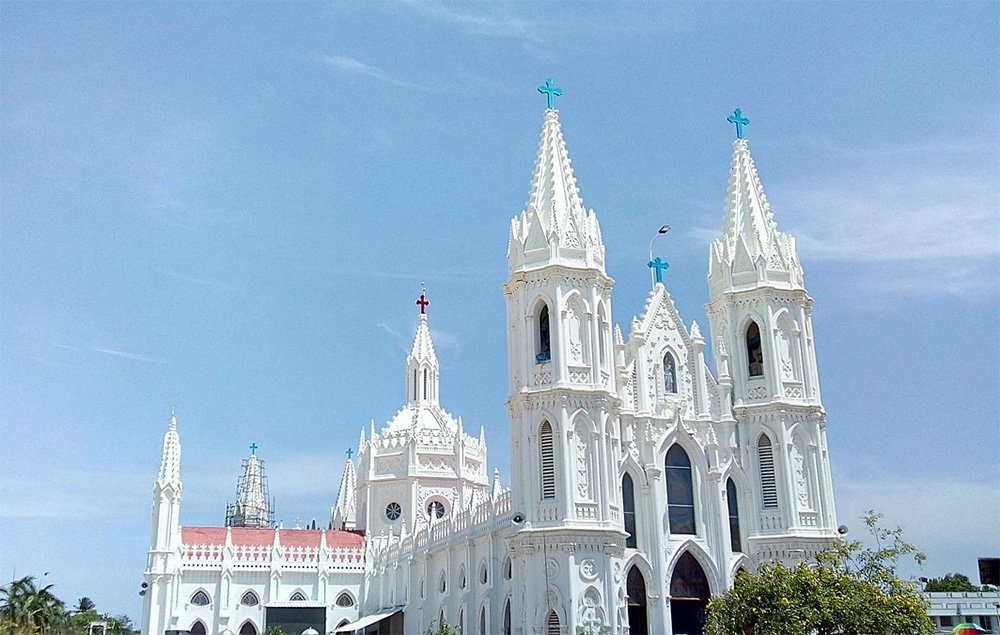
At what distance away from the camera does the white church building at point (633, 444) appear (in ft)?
143

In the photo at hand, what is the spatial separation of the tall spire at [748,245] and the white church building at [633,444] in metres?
0.10

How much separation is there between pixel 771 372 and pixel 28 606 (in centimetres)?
4019

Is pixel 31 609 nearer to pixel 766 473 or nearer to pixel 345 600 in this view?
pixel 345 600

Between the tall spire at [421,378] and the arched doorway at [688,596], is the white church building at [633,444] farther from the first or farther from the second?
the tall spire at [421,378]

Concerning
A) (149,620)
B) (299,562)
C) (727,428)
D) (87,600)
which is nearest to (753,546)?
(727,428)

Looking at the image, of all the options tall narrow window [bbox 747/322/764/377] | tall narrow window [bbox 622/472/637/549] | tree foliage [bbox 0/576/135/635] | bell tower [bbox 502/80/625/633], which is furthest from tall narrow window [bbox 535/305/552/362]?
tree foliage [bbox 0/576/135/635]

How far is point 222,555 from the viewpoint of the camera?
6600 centimetres

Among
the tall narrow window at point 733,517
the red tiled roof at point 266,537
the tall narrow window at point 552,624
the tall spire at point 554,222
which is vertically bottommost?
the tall narrow window at point 552,624

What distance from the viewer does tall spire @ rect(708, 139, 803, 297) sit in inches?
2014

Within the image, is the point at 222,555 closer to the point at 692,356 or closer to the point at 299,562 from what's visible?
the point at 299,562

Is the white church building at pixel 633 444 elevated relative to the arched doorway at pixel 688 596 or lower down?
elevated

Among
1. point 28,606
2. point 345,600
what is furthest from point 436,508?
point 28,606

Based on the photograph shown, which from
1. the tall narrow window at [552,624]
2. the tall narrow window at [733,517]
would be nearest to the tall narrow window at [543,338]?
the tall narrow window at [552,624]

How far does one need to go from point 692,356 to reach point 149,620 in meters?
36.5
